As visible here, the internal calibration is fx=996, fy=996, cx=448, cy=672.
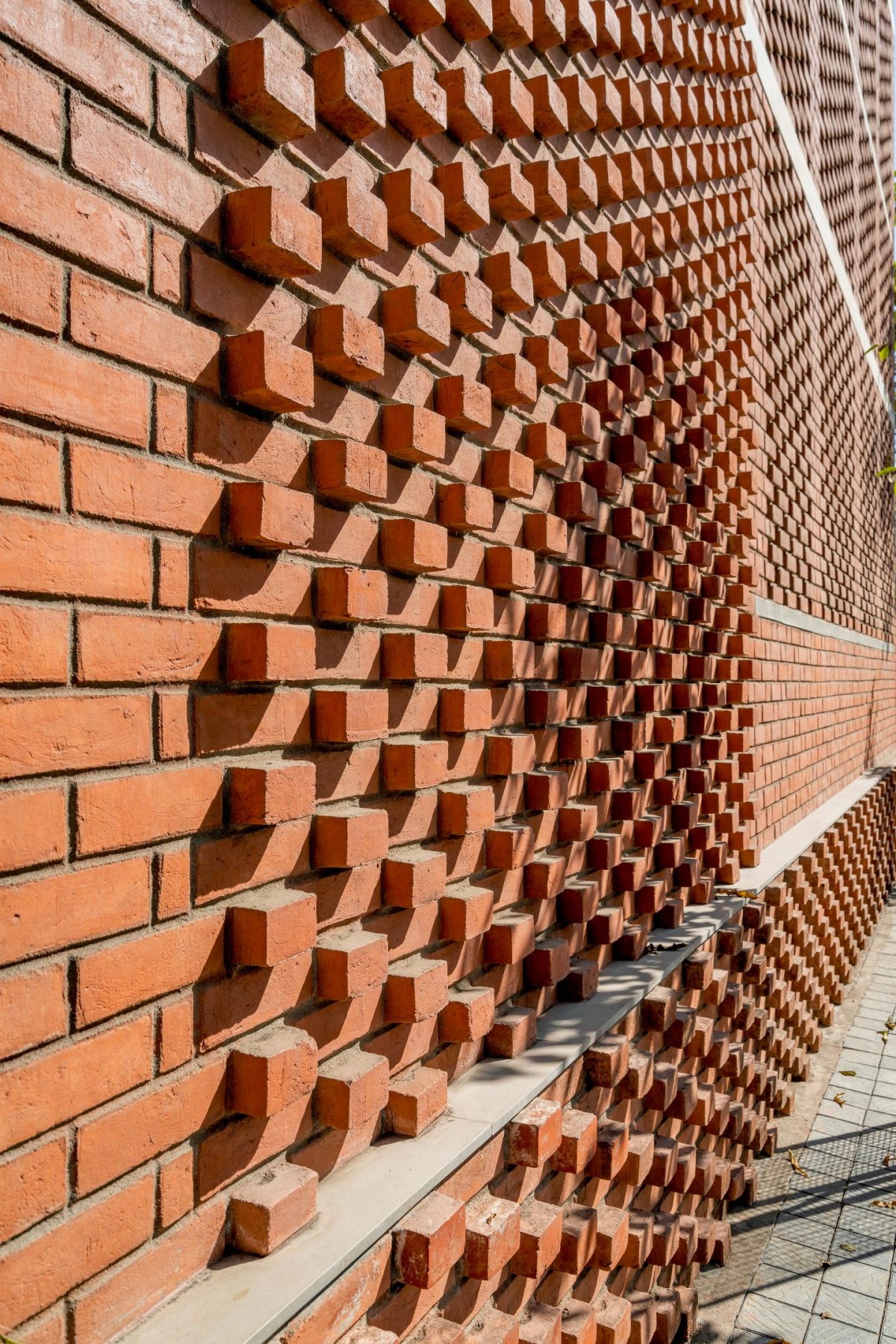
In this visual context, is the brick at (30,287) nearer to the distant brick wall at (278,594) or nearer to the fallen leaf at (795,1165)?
the distant brick wall at (278,594)

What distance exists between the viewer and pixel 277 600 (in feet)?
5.18

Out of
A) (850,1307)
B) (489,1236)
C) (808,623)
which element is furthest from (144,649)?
(808,623)

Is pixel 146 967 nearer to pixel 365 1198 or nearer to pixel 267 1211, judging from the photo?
pixel 267 1211

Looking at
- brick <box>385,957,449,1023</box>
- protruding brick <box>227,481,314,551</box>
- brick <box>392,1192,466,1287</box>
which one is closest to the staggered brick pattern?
brick <box>392,1192,466,1287</box>

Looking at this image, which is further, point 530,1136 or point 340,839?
point 530,1136

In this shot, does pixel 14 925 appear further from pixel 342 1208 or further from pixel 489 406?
pixel 489 406

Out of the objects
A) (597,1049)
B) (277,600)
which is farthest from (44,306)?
(597,1049)

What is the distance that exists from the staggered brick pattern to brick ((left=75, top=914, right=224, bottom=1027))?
51 centimetres

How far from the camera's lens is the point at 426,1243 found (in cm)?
167

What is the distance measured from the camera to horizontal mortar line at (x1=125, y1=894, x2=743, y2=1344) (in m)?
1.30

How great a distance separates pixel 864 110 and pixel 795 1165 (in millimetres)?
9467

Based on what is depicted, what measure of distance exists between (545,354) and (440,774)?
119cm

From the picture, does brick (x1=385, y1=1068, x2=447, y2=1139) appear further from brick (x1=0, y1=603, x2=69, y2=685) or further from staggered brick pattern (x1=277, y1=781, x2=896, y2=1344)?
brick (x1=0, y1=603, x2=69, y2=685)

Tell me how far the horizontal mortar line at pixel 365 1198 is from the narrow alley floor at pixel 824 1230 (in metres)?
1.54
